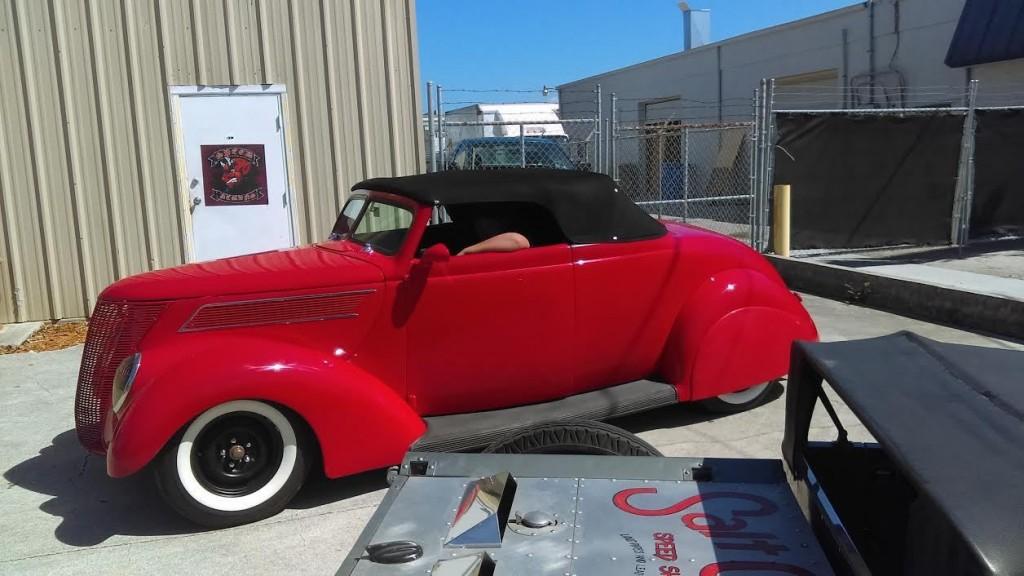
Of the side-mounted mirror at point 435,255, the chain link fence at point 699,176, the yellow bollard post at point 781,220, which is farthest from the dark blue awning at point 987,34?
the side-mounted mirror at point 435,255

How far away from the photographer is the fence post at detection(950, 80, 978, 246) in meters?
10.4

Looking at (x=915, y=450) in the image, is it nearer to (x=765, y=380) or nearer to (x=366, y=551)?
(x=366, y=551)

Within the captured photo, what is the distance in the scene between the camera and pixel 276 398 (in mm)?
3414

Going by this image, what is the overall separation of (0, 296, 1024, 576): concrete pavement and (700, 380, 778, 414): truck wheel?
0.18 feet

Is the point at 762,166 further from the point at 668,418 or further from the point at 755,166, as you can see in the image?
the point at 668,418

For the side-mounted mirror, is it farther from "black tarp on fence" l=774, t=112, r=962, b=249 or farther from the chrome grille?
"black tarp on fence" l=774, t=112, r=962, b=249

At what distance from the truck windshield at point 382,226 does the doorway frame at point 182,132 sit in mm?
3950

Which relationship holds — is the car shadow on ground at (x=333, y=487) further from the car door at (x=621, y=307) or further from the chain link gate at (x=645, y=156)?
the chain link gate at (x=645, y=156)

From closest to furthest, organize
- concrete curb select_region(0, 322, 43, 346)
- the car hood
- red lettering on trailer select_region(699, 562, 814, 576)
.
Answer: red lettering on trailer select_region(699, 562, 814, 576)
the car hood
concrete curb select_region(0, 322, 43, 346)

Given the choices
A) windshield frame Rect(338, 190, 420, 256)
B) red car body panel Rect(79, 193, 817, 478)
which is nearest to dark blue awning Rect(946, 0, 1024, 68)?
red car body panel Rect(79, 193, 817, 478)

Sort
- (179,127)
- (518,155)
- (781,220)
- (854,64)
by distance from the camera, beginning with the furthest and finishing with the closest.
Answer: (854,64), (518,155), (781,220), (179,127)

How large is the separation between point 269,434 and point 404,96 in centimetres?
568

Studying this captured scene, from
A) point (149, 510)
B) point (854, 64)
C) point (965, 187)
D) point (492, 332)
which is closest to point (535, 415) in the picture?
point (492, 332)

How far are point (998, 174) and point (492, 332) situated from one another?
1018cm
